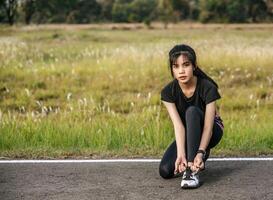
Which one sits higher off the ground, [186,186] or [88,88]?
[186,186]

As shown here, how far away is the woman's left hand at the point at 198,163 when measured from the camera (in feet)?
14.5

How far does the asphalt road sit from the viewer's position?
4.42 meters

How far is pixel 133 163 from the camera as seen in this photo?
Result: 5.47m

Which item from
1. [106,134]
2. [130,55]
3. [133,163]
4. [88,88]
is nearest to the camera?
[133,163]

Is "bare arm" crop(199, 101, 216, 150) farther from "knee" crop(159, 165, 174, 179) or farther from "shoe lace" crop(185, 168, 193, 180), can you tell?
"knee" crop(159, 165, 174, 179)

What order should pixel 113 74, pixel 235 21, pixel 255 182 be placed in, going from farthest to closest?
pixel 235 21, pixel 113 74, pixel 255 182

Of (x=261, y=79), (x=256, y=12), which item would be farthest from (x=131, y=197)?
(x=256, y=12)

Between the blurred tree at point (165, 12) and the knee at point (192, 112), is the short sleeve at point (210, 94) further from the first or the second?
the blurred tree at point (165, 12)

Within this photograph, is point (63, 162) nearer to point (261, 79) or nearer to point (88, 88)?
point (88, 88)

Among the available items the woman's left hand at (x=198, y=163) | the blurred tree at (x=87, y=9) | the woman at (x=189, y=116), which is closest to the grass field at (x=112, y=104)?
the woman at (x=189, y=116)

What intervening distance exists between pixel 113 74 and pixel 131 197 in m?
10.2

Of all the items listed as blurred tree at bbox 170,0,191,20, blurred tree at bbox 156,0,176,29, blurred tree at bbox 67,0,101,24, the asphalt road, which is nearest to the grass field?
the asphalt road

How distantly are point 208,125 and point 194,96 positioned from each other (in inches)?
11.7

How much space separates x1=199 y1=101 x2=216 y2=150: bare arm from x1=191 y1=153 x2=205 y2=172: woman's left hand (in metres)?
0.14
